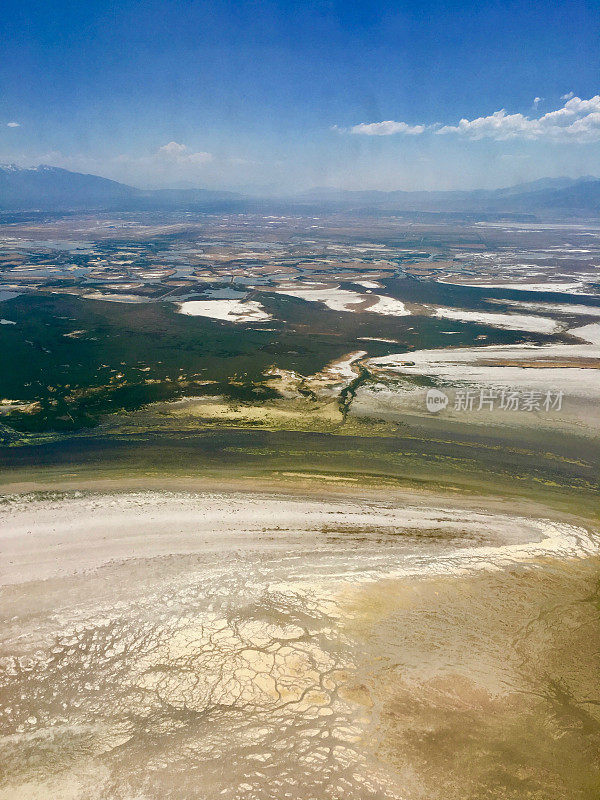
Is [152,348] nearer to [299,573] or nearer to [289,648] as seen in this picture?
[299,573]

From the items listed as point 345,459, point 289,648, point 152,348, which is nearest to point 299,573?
point 289,648

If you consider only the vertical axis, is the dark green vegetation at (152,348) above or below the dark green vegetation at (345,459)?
above

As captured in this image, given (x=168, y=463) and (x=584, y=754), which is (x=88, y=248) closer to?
(x=168, y=463)

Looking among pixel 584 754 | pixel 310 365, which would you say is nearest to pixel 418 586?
pixel 584 754

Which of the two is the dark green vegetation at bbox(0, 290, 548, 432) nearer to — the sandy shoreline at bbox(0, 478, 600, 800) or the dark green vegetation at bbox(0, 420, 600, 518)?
the dark green vegetation at bbox(0, 420, 600, 518)

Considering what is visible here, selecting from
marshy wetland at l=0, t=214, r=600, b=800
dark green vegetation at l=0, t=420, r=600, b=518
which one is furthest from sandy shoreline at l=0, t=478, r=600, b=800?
dark green vegetation at l=0, t=420, r=600, b=518

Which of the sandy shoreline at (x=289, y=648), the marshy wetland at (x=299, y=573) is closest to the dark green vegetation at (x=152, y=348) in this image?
the marshy wetland at (x=299, y=573)

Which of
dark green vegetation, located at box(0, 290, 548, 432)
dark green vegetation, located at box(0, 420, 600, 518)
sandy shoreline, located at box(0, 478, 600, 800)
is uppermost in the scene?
dark green vegetation, located at box(0, 290, 548, 432)

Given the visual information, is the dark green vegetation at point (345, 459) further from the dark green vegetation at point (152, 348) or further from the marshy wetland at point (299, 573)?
the dark green vegetation at point (152, 348)
